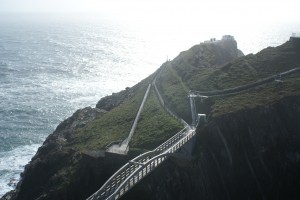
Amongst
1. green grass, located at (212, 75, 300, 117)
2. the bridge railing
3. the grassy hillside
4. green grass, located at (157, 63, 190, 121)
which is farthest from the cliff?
the bridge railing

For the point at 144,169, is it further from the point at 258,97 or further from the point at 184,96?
the point at 184,96

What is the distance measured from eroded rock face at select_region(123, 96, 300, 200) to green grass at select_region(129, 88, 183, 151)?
23.7 feet

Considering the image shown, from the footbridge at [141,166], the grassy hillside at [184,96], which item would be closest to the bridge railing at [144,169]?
the footbridge at [141,166]

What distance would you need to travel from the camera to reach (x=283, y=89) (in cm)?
7188

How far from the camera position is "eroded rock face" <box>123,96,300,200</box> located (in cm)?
6075

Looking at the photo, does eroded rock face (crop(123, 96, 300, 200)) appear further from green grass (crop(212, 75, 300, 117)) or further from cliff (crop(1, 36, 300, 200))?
green grass (crop(212, 75, 300, 117))

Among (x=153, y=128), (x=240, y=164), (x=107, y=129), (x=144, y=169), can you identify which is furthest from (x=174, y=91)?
(x=144, y=169)

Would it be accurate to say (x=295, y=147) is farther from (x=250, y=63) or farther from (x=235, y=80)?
(x=250, y=63)

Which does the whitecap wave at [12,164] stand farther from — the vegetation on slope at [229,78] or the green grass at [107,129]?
the vegetation on slope at [229,78]

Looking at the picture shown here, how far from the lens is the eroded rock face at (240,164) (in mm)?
60750

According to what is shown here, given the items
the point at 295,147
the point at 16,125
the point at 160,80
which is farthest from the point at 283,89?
the point at 16,125

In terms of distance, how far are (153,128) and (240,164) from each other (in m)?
17.8

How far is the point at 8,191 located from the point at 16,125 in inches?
1496

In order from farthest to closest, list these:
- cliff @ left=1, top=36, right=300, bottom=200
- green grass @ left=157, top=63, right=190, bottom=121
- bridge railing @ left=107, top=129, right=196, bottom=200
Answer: green grass @ left=157, top=63, right=190, bottom=121 < cliff @ left=1, top=36, right=300, bottom=200 < bridge railing @ left=107, top=129, right=196, bottom=200
